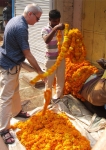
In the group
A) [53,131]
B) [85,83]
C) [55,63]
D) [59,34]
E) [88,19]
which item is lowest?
[53,131]

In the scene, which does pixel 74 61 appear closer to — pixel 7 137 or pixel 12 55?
pixel 12 55

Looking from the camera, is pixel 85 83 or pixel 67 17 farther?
pixel 67 17

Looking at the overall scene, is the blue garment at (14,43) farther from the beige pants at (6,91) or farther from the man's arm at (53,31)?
the man's arm at (53,31)

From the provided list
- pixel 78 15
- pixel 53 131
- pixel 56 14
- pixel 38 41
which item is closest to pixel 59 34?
pixel 56 14

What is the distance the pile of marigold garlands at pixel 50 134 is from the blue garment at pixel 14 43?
3.29 feet

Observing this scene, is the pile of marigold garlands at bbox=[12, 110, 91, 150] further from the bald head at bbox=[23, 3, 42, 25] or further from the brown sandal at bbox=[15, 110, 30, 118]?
the bald head at bbox=[23, 3, 42, 25]

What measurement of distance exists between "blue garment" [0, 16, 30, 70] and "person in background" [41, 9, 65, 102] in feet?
2.27

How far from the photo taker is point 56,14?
3445mm

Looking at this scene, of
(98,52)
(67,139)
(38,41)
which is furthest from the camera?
(38,41)

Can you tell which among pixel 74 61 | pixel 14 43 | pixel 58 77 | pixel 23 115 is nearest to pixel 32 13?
pixel 14 43

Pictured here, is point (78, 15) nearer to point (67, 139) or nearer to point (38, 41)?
point (38, 41)

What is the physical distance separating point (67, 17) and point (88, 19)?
55cm

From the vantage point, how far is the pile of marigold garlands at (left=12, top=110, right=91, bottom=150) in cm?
263

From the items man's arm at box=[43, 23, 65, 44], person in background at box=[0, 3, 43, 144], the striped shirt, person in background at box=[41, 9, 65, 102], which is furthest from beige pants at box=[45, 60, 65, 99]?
person in background at box=[0, 3, 43, 144]
